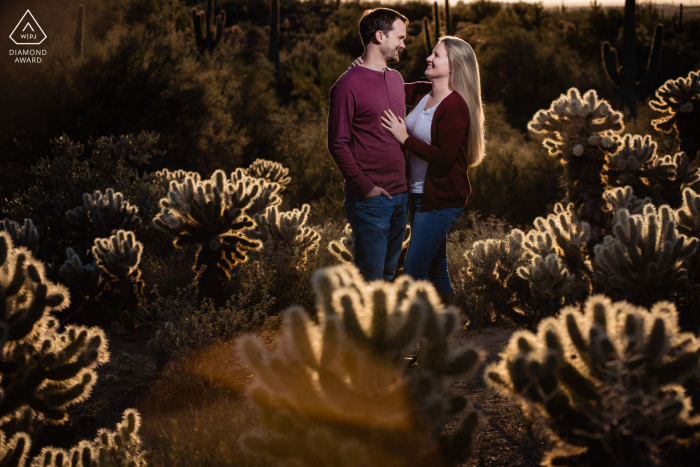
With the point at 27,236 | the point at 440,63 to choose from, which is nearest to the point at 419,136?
the point at 440,63

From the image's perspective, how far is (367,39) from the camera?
3.38 m

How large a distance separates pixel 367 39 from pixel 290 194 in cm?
845

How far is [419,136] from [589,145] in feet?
10.1

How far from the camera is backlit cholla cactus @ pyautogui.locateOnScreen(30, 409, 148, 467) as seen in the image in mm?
2355

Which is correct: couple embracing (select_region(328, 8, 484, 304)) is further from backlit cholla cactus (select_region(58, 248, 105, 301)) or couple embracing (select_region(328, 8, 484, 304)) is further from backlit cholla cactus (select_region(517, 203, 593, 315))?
backlit cholla cactus (select_region(58, 248, 105, 301))

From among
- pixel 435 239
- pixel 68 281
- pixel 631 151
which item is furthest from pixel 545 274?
pixel 68 281

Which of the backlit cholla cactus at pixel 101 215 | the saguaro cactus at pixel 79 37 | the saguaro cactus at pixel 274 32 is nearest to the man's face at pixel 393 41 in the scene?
the backlit cholla cactus at pixel 101 215

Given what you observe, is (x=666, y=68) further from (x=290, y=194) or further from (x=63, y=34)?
(x=63, y=34)

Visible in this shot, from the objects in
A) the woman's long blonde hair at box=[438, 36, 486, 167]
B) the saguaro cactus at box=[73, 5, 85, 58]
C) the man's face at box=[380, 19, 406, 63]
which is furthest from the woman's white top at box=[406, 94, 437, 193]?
the saguaro cactus at box=[73, 5, 85, 58]

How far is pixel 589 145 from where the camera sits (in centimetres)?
570

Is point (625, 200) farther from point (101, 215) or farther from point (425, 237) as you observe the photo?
point (101, 215)

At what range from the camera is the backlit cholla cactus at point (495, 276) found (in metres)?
5.43

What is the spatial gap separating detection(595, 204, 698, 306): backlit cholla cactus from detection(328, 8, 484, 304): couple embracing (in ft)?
6.17

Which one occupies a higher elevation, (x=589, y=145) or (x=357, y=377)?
(x=589, y=145)
